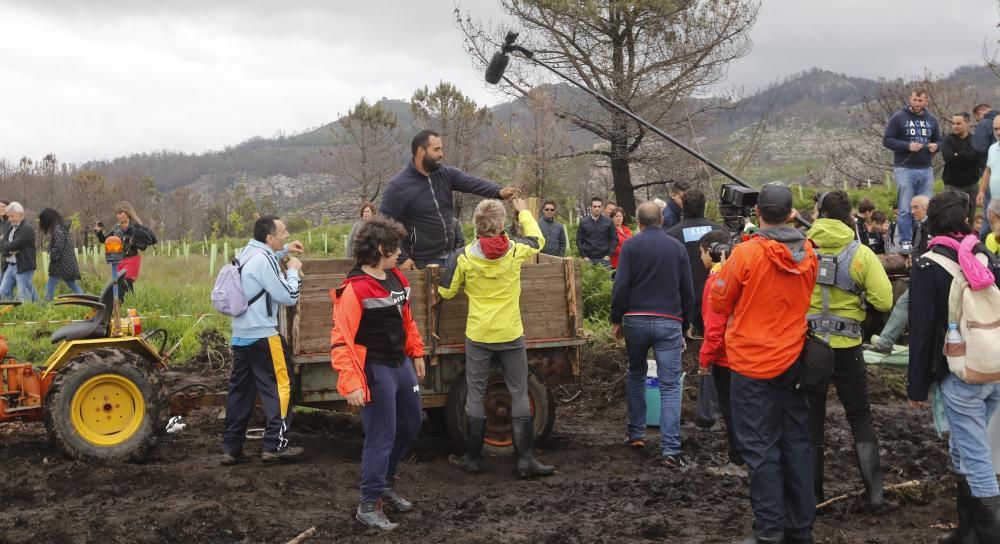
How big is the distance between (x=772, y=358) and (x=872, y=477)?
154cm

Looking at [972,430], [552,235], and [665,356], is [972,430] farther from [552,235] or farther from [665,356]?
[552,235]

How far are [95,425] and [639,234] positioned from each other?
4554mm

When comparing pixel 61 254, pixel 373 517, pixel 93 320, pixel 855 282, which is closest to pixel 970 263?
pixel 855 282

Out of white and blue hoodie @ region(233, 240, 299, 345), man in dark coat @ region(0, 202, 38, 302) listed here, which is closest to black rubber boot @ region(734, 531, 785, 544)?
white and blue hoodie @ region(233, 240, 299, 345)

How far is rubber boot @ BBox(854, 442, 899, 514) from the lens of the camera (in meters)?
5.78

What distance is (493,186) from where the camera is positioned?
7465 mm

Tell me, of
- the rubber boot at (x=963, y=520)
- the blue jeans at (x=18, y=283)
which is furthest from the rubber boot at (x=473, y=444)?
the blue jeans at (x=18, y=283)

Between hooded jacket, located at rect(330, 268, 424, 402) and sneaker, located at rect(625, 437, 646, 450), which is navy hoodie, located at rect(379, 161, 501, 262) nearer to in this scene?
hooded jacket, located at rect(330, 268, 424, 402)

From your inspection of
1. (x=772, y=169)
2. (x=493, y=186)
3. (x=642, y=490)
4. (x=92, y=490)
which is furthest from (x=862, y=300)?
(x=772, y=169)

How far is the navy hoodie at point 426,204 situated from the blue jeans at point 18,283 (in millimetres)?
8559

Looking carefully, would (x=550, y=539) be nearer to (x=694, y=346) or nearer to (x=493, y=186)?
(x=493, y=186)

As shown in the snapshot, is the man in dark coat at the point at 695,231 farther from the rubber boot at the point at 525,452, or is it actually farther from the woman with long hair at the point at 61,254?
the woman with long hair at the point at 61,254

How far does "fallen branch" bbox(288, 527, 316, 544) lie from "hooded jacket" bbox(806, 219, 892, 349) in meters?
3.38

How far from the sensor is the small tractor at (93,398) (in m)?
6.59
